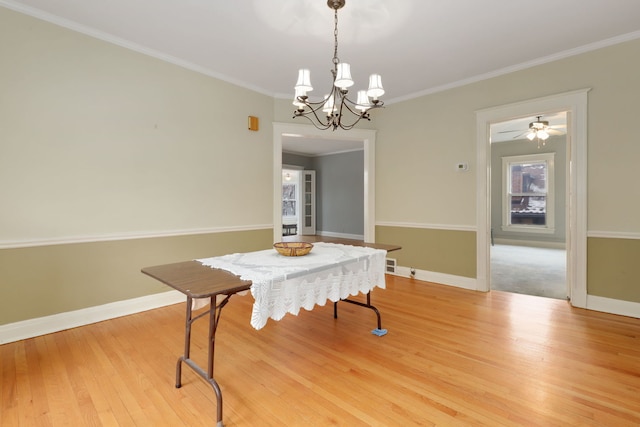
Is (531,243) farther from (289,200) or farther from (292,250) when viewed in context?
(292,250)

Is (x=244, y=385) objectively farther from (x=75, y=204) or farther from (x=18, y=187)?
(x=18, y=187)

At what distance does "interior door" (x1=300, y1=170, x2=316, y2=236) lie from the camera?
957 cm

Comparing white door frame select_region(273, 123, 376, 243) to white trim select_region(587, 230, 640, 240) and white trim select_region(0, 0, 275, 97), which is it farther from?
white trim select_region(587, 230, 640, 240)

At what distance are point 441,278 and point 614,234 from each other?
1833 mm

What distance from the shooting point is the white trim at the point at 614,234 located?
9.61ft

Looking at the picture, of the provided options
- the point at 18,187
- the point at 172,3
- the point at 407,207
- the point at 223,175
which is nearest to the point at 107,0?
the point at 172,3

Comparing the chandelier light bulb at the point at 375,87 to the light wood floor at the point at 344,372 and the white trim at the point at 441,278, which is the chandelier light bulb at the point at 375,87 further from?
the white trim at the point at 441,278

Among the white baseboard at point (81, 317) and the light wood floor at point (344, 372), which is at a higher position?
the white baseboard at point (81, 317)

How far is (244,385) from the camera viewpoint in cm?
189

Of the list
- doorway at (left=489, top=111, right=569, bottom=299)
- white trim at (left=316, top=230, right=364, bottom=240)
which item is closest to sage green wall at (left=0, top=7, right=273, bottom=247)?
doorway at (left=489, top=111, right=569, bottom=299)

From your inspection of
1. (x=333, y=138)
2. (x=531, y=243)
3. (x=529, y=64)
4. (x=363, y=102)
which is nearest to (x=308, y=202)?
(x=333, y=138)

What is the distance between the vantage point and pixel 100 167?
2.84 metres

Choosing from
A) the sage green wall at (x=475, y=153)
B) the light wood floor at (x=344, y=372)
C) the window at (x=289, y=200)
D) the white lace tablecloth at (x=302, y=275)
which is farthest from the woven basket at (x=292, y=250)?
the window at (x=289, y=200)

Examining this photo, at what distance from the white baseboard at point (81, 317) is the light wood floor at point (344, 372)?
0.27 feet
